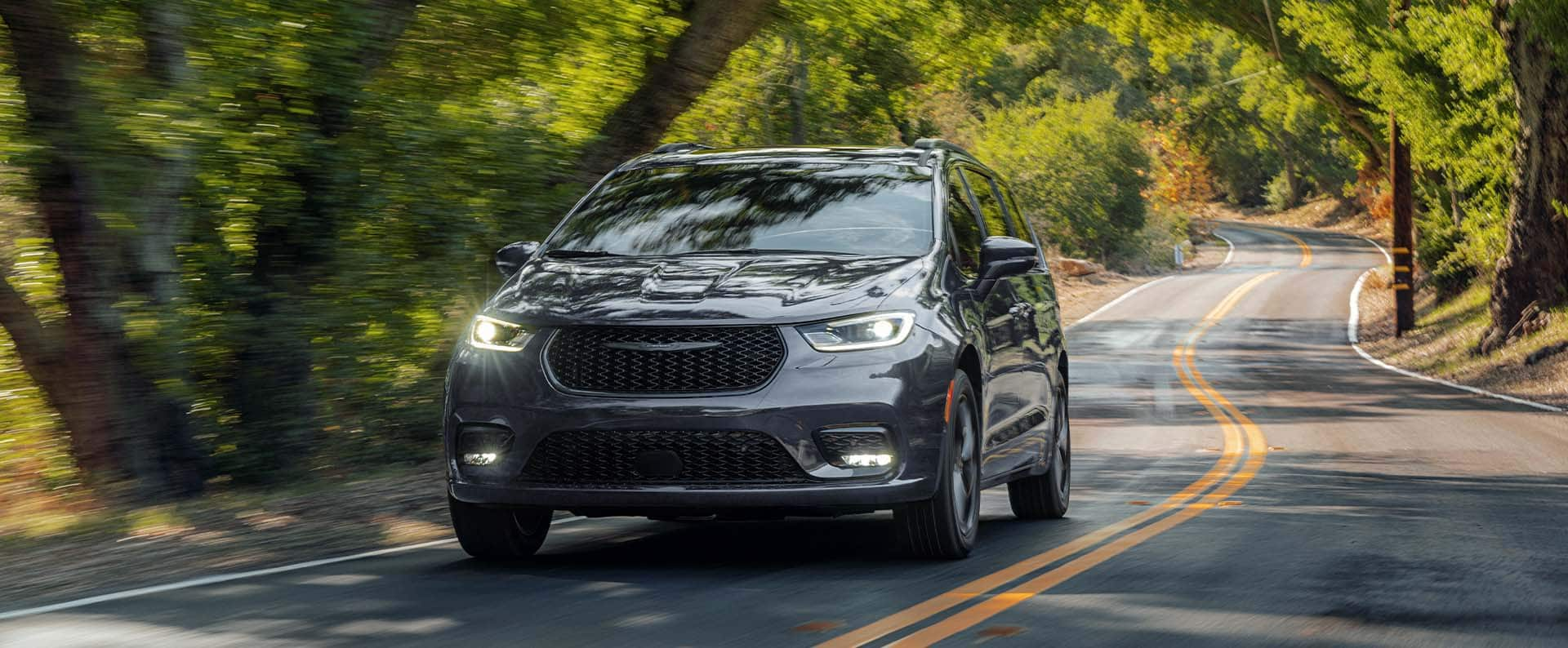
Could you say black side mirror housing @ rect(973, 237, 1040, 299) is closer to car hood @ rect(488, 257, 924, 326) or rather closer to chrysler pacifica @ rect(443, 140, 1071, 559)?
chrysler pacifica @ rect(443, 140, 1071, 559)

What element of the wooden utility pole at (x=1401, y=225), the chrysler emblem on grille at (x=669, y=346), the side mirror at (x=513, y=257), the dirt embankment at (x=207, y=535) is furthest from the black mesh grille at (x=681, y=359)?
the wooden utility pole at (x=1401, y=225)

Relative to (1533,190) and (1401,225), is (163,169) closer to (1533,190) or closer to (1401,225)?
(1533,190)

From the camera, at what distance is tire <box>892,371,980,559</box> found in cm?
741

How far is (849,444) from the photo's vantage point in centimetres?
701

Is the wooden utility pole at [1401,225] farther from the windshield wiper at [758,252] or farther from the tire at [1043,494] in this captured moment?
the windshield wiper at [758,252]

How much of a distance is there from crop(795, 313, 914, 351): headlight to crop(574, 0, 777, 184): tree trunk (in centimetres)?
802

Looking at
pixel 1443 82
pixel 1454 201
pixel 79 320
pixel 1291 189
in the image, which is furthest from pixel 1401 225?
pixel 1291 189

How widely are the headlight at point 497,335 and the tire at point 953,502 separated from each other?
5.69 feet

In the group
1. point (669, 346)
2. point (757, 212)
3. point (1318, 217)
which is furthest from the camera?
point (1318, 217)

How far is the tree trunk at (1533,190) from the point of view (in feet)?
86.7

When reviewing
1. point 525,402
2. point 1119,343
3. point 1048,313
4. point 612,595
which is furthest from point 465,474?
point 1119,343

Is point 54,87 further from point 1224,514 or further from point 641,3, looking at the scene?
point 1224,514

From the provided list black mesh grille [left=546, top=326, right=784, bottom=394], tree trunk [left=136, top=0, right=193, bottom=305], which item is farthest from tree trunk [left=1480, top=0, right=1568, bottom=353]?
black mesh grille [left=546, top=326, right=784, bottom=394]

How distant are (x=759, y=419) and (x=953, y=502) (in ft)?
3.72
